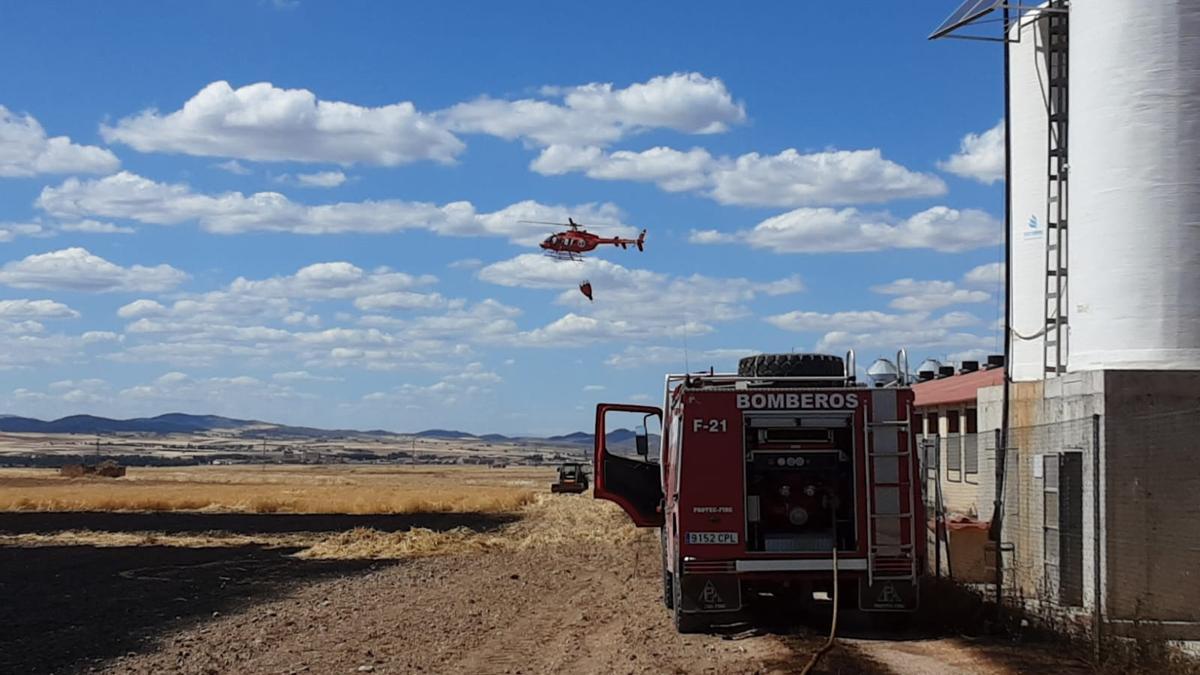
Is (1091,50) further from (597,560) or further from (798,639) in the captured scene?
(597,560)

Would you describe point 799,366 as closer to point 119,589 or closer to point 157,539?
point 119,589

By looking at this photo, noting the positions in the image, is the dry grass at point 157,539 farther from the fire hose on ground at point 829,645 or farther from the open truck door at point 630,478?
the fire hose on ground at point 829,645

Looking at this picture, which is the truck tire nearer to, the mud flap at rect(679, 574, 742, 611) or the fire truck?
the fire truck

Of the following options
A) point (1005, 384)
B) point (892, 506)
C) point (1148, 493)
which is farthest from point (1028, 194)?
point (892, 506)

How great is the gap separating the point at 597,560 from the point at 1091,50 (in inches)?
637

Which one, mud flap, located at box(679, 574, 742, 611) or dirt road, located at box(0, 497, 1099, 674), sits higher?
mud flap, located at box(679, 574, 742, 611)

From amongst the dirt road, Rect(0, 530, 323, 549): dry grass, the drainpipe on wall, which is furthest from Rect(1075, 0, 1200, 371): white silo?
Rect(0, 530, 323, 549): dry grass

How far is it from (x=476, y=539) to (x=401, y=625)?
20283 millimetres

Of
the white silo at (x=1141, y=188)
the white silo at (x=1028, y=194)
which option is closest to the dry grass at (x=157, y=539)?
the white silo at (x=1028, y=194)

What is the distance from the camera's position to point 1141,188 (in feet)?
57.0

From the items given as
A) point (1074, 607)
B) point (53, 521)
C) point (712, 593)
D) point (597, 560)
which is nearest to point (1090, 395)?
point (1074, 607)

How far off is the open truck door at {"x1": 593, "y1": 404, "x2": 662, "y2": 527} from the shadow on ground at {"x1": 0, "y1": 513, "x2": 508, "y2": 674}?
589 centimetres

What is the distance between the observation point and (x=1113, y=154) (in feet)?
58.0

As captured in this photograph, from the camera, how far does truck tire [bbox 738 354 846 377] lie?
1675 cm
